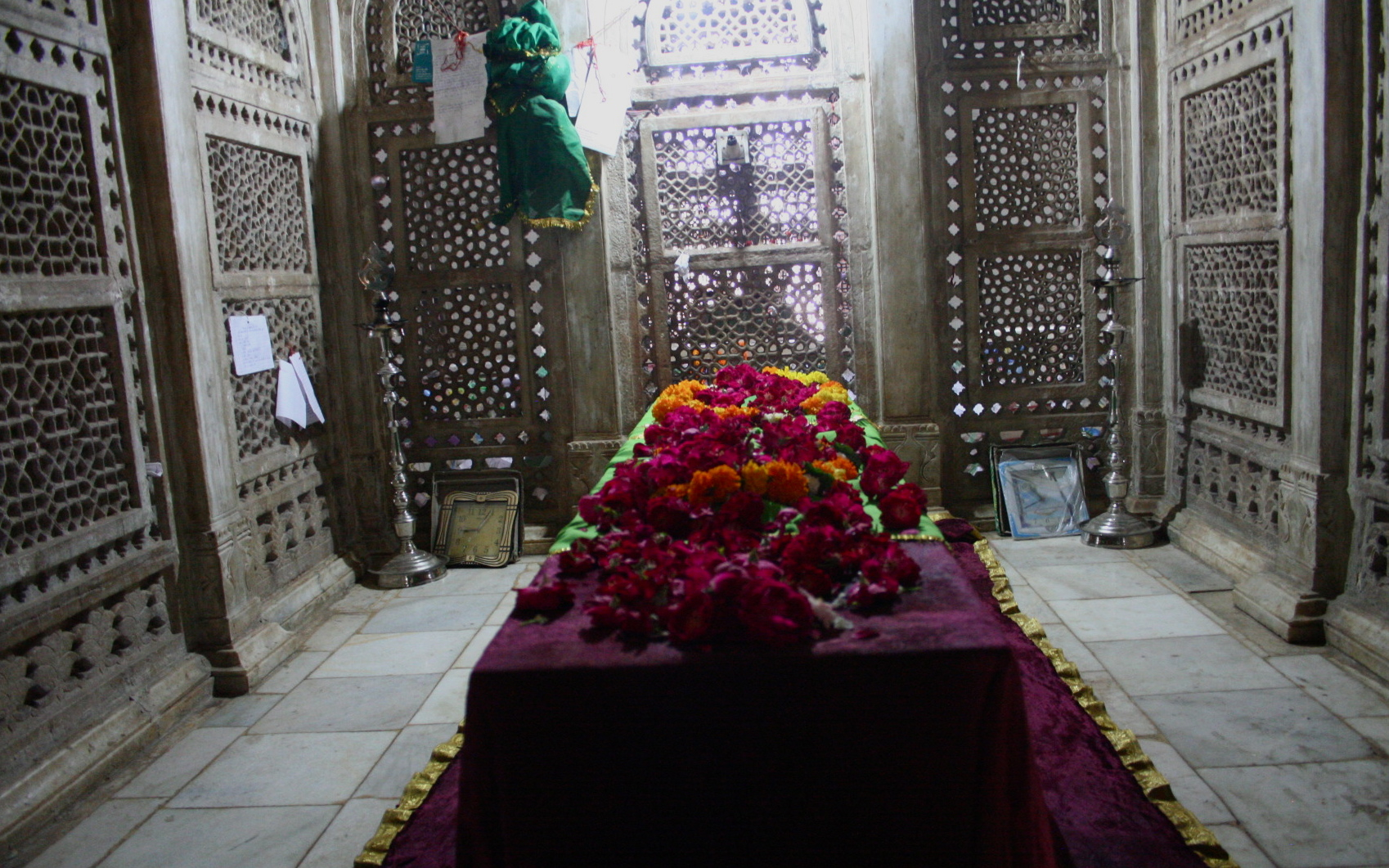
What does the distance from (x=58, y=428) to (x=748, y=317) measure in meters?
3.50

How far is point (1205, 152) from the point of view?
4957 mm

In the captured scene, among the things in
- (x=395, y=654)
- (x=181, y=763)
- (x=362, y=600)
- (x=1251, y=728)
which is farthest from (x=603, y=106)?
(x=1251, y=728)

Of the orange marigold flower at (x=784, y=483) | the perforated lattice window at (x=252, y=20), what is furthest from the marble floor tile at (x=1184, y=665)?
the perforated lattice window at (x=252, y=20)

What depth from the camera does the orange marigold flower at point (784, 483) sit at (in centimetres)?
278

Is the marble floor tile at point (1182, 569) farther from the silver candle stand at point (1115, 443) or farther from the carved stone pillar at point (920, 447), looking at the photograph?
the carved stone pillar at point (920, 447)

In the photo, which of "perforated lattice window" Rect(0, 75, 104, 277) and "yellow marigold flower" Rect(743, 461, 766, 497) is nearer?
"yellow marigold flower" Rect(743, 461, 766, 497)

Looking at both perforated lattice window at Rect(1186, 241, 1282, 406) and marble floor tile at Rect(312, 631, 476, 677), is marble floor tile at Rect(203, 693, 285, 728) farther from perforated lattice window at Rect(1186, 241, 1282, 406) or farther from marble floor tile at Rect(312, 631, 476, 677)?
perforated lattice window at Rect(1186, 241, 1282, 406)

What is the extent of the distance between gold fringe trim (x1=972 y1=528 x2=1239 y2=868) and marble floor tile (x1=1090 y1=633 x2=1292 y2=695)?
20 centimetres

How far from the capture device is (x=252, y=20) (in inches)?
192

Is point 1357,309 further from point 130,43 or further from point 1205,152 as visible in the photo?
point 130,43

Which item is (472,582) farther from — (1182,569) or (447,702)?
(1182,569)

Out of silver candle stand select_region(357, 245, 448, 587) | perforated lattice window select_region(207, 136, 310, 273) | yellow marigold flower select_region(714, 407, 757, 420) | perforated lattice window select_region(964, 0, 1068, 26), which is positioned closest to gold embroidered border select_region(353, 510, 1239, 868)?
yellow marigold flower select_region(714, 407, 757, 420)

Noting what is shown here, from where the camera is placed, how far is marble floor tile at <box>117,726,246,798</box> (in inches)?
130

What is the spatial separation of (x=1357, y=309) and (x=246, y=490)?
468cm
